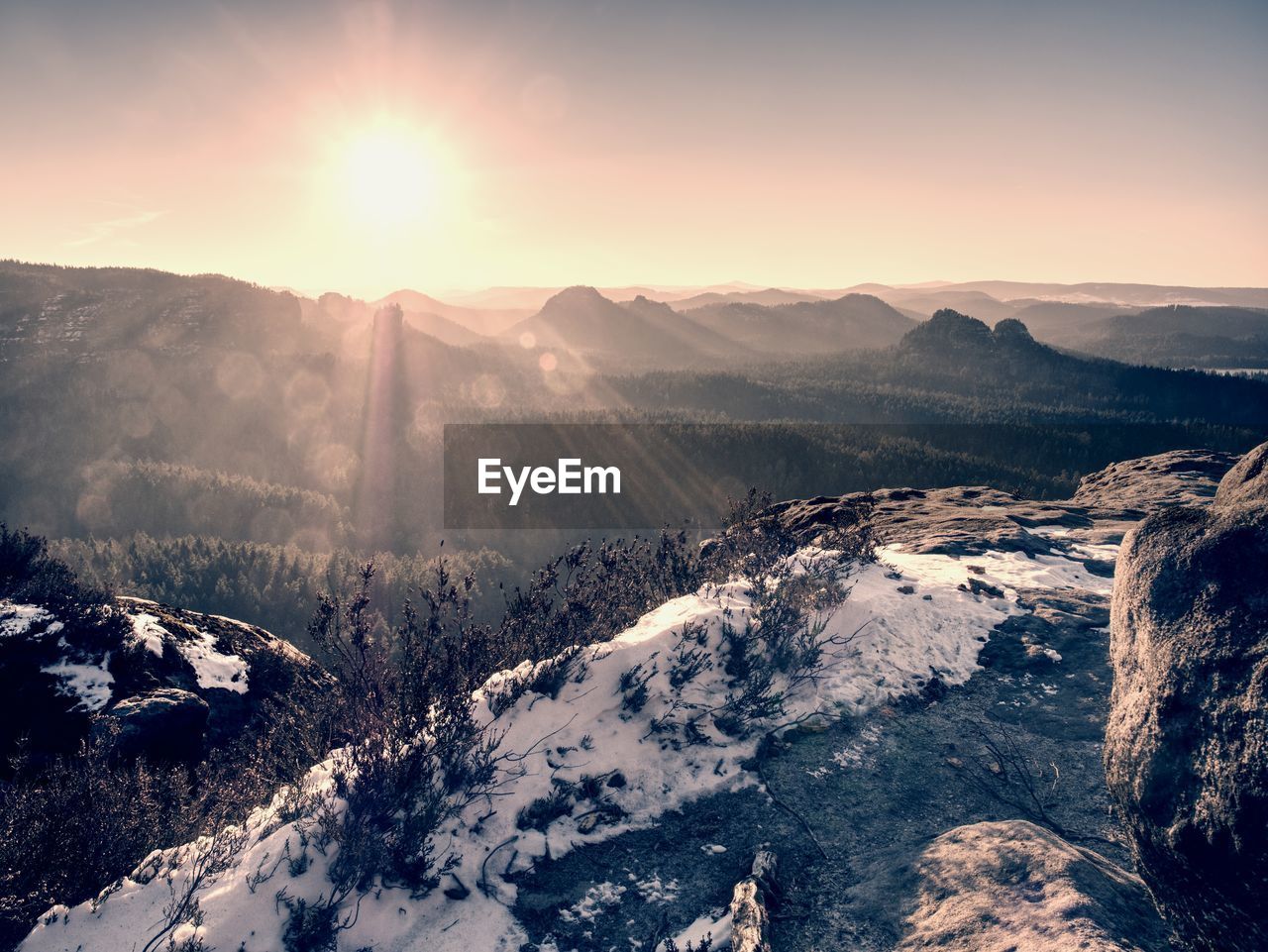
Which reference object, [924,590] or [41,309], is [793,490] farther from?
[41,309]

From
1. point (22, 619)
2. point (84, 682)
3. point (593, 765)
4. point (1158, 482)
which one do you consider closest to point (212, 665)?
point (84, 682)

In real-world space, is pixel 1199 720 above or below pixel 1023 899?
above

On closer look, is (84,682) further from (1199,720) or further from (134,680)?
(1199,720)

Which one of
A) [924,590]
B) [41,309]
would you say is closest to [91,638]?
[924,590]

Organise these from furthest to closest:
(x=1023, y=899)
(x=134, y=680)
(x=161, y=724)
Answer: (x=134, y=680) < (x=161, y=724) < (x=1023, y=899)

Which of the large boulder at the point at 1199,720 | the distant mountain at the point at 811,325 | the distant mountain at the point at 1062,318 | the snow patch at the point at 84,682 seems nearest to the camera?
the large boulder at the point at 1199,720

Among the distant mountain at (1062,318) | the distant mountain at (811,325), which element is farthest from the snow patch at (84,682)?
the distant mountain at (1062,318)

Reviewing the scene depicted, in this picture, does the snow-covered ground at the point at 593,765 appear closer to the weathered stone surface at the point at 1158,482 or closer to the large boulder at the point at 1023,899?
the large boulder at the point at 1023,899
